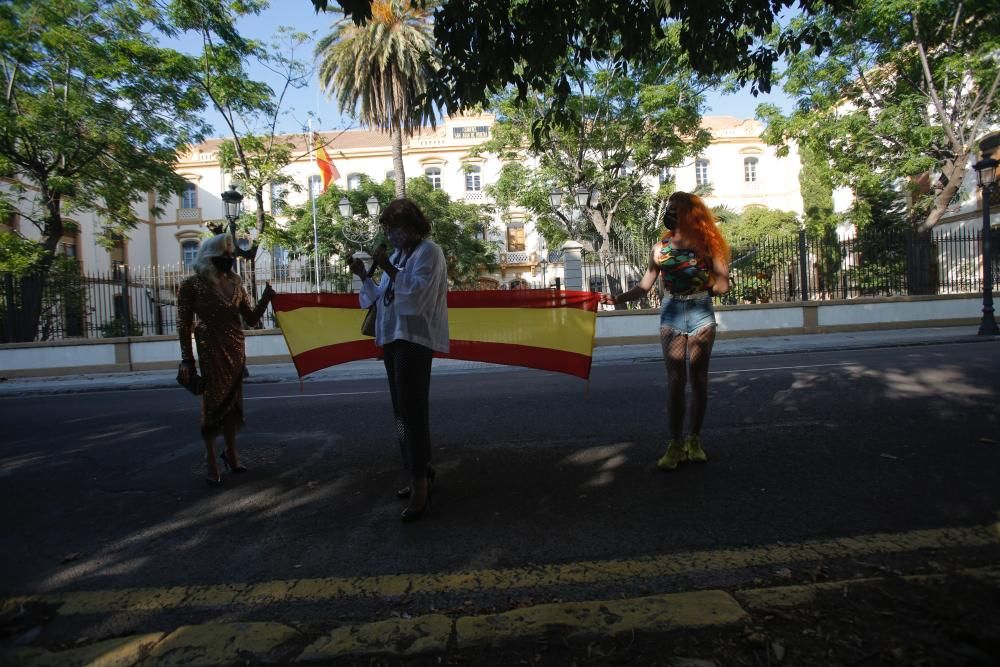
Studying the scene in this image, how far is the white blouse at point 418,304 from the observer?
3074 millimetres

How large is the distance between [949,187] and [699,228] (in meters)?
19.1

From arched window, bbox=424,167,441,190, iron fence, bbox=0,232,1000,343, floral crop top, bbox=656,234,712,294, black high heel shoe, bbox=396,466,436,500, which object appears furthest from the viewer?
arched window, bbox=424,167,441,190

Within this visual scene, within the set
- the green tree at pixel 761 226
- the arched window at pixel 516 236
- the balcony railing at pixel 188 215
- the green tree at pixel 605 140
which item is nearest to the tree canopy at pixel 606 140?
the green tree at pixel 605 140

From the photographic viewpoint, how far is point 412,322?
310cm

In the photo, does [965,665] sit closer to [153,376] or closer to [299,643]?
[299,643]

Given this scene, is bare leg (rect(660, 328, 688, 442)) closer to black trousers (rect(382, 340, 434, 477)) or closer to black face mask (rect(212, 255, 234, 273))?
black trousers (rect(382, 340, 434, 477))

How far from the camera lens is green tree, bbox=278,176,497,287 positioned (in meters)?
30.9

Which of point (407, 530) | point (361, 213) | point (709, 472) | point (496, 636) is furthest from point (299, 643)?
point (361, 213)

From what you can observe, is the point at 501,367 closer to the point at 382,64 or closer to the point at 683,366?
the point at 683,366

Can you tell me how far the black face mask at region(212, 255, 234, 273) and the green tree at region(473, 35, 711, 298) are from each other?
48.9ft

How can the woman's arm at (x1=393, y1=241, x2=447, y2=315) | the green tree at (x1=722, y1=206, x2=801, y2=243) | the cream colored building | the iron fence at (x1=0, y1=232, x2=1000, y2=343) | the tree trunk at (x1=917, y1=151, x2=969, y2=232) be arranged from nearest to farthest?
the woman's arm at (x1=393, y1=241, x2=447, y2=315) < the iron fence at (x1=0, y1=232, x2=1000, y2=343) < the tree trunk at (x1=917, y1=151, x2=969, y2=232) < the green tree at (x1=722, y1=206, x2=801, y2=243) < the cream colored building

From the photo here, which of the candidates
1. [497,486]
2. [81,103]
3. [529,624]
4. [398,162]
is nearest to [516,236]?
[398,162]

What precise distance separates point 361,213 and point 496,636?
3224 cm

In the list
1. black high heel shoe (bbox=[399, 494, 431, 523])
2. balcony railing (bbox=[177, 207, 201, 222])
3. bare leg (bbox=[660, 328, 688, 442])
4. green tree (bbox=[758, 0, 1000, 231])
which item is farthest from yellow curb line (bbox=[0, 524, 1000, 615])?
balcony railing (bbox=[177, 207, 201, 222])
